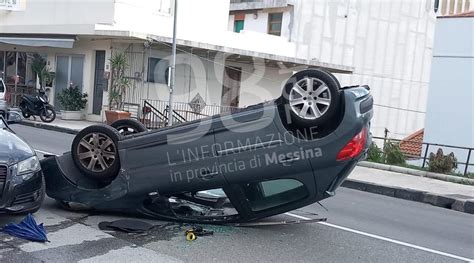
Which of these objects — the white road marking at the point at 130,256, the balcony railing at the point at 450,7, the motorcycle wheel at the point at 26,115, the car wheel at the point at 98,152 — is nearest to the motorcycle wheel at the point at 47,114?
the motorcycle wheel at the point at 26,115

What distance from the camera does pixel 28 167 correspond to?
5723 millimetres

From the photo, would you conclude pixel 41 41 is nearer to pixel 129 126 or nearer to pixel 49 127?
pixel 49 127

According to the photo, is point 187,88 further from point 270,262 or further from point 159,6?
point 270,262

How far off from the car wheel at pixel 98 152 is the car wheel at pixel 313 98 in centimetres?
200

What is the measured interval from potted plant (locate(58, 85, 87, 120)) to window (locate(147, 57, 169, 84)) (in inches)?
108

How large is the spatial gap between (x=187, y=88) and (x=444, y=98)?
33.1 ft

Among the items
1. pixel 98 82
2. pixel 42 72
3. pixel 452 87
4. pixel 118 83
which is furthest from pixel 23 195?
pixel 42 72

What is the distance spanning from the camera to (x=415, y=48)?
35.8 meters

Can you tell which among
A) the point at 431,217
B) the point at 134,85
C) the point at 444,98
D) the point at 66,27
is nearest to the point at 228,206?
the point at 431,217

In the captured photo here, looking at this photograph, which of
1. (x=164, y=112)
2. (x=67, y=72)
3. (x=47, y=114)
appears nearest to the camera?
(x=47, y=114)

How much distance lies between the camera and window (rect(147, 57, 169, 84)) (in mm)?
21234

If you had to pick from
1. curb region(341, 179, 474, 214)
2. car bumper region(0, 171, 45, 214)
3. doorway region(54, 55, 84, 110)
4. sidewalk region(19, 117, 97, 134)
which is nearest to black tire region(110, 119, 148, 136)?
car bumper region(0, 171, 45, 214)

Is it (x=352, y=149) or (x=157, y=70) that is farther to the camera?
(x=157, y=70)

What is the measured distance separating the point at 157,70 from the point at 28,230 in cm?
1643
